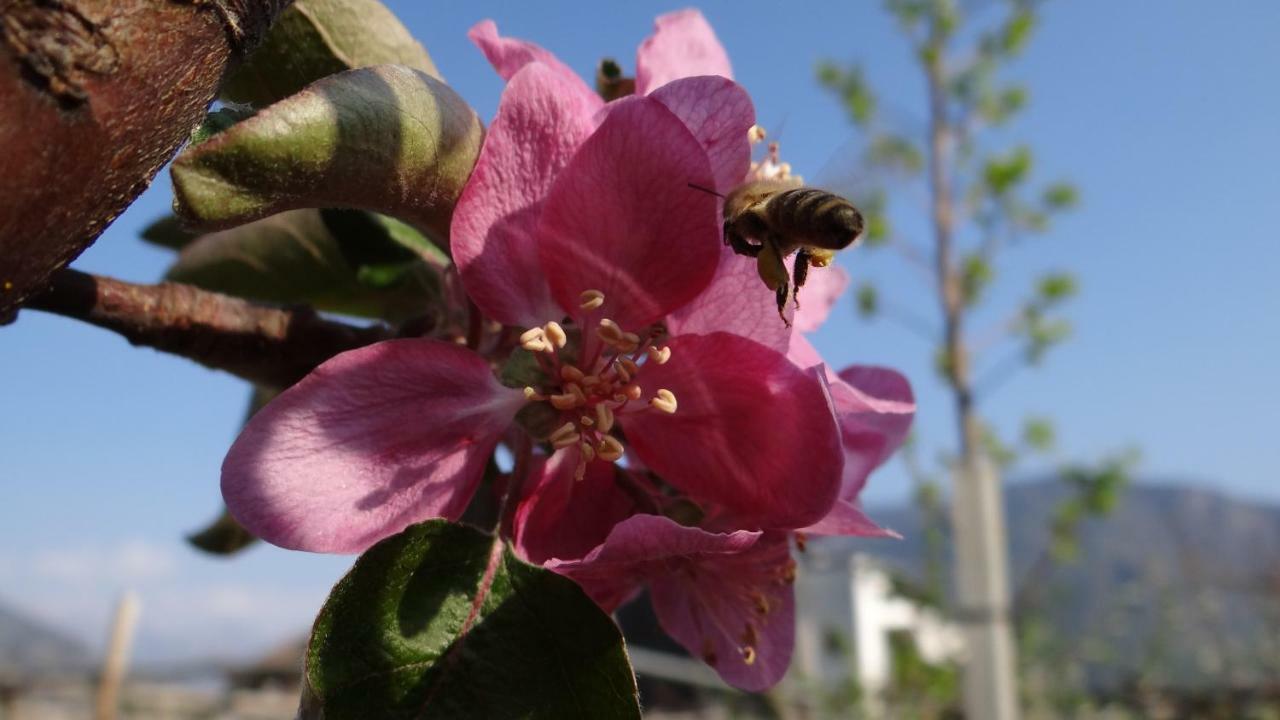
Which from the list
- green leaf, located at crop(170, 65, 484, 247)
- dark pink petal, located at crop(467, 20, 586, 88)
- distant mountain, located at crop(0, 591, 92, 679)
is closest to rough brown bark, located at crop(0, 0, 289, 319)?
green leaf, located at crop(170, 65, 484, 247)

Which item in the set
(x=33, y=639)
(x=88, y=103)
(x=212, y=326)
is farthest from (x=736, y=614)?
(x=33, y=639)

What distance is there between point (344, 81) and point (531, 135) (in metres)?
0.11

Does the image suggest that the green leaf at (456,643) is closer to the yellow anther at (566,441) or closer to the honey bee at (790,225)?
the yellow anther at (566,441)

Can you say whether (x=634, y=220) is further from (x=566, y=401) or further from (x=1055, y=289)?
(x=1055, y=289)

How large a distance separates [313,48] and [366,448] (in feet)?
0.74

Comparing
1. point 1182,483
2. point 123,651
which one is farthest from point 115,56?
point 1182,483

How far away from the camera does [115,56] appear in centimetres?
33

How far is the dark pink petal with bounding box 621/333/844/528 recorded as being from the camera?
541 millimetres

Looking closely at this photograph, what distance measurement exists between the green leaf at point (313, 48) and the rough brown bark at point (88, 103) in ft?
0.49

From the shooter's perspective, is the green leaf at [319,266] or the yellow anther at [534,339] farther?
the green leaf at [319,266]

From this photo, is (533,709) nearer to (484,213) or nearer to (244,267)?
(484,213)

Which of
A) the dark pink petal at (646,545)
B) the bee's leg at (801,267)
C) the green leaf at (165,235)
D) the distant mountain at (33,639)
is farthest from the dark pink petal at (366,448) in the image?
the distant mountain at (33,639)

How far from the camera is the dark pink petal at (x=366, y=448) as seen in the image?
20.0 inches

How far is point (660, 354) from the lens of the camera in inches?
23.2
